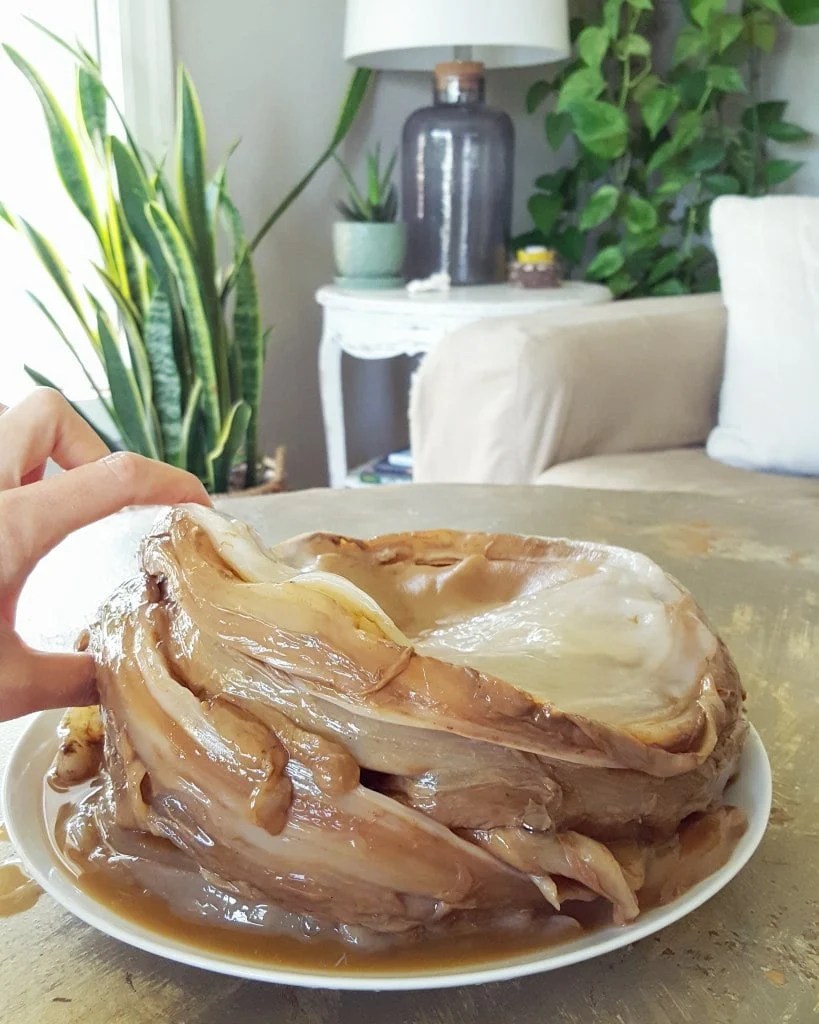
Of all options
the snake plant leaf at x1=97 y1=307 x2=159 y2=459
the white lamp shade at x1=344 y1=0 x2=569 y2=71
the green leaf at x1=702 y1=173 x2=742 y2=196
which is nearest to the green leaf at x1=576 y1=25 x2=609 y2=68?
the white lamp shade at x1=344 y1=0 x2=569 y2=71

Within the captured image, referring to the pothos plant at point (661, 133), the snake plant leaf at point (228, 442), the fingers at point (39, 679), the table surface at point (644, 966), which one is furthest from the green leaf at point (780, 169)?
the fingers at point (39, 679)

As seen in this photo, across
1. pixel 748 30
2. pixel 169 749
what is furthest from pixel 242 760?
pixel 748 30

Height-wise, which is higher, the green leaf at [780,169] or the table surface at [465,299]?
the green leaf at [780,169]

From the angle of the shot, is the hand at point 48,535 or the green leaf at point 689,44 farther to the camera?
the green leaf at point 689,44

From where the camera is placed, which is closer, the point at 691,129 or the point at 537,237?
the point at 691,129

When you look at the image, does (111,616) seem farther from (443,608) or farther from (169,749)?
(443,608)

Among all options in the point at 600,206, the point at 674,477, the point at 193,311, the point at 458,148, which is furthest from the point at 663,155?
the point at 193,311

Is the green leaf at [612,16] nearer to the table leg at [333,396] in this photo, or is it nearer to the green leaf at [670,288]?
the green leaf at [670,288]
